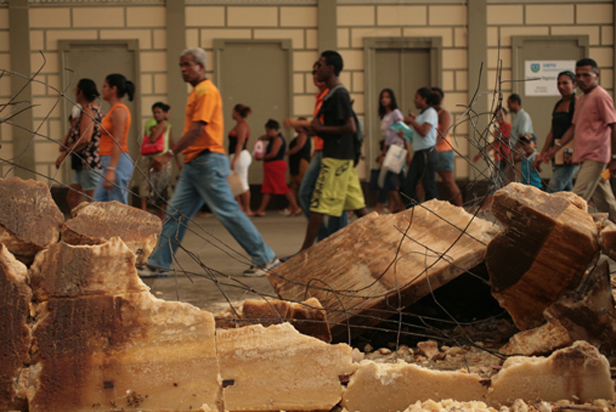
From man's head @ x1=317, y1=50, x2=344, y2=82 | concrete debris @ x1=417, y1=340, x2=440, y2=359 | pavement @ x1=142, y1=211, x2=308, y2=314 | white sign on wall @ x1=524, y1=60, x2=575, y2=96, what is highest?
white sign on wall @ x1=524, y1=60, x2=575, y2=96

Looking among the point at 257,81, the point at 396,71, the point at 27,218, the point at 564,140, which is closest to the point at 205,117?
the point at 27,218

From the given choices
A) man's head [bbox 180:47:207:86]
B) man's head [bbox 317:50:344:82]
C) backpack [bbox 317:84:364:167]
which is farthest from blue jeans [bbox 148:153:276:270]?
→ man's head [bbox 317:50:344:82]

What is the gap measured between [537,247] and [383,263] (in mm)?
1044

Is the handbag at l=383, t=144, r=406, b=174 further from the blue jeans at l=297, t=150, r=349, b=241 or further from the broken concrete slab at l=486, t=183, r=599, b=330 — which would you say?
the broken concrete slab at l=486, t=183, r=599, b=330

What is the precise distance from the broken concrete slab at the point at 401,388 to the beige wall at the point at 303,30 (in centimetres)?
1274

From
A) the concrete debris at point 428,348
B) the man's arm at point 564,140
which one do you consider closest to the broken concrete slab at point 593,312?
the concrete debris at point 428,348

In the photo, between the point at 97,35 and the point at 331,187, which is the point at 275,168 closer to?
the point at 97,35

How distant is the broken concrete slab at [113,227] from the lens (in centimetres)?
314

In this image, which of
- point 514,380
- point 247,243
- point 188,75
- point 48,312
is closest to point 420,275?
point 514,380

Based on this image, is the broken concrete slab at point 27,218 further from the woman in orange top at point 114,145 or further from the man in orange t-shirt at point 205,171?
the woman in orange top at point 114,145

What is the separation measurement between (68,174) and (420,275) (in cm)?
1270

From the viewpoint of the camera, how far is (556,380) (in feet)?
10.1

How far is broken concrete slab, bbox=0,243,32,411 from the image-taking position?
112 inches

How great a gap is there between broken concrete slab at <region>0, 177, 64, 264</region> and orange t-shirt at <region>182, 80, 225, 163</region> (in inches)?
135
